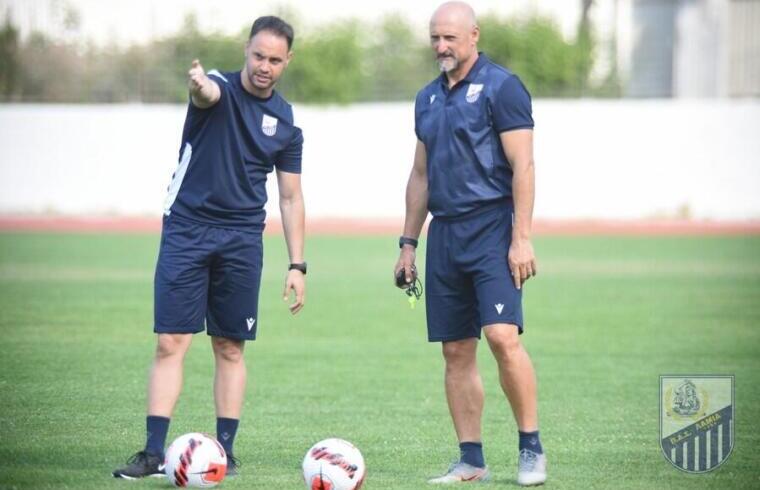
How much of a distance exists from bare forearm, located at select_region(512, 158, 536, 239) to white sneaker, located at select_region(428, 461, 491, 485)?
123cm

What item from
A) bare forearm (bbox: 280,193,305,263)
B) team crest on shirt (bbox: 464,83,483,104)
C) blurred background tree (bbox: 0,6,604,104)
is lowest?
bare forearm (bbox: 280,193,305,263)

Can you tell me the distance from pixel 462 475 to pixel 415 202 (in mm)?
1468

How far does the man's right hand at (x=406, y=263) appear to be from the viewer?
7.09m

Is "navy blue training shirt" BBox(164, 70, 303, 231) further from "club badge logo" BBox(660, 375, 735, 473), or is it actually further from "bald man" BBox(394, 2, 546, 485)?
"club badge logo" BBox(660, 375, 735, 473)

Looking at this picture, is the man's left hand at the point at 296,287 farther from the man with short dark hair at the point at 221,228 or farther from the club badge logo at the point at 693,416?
the club badge logo at the point at 693,416

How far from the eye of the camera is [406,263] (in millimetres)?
7102

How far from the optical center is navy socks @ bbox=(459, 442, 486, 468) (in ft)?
22.2

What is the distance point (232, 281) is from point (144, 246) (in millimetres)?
18502

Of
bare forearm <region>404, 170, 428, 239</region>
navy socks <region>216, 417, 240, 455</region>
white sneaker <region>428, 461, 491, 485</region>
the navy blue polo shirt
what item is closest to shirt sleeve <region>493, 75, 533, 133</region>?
the navy blue polo shirt

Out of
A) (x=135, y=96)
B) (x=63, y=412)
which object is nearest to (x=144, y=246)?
(x=135, y=96)

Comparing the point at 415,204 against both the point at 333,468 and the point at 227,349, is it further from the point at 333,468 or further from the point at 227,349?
the point at 333,468

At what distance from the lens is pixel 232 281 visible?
6.83m

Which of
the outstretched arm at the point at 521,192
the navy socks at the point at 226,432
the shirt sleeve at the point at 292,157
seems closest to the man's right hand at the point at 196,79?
the shirt sleeve at the point at 292,157

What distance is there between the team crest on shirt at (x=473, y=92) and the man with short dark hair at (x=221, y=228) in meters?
0.97
